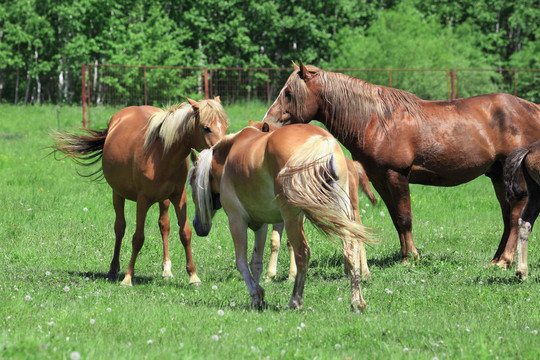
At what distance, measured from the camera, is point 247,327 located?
5293mm

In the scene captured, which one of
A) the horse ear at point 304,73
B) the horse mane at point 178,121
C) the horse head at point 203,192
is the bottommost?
the horse head at point 203,192

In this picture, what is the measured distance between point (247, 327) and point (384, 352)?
116cm

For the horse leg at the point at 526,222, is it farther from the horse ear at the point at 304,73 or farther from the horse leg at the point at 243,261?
the horse leg at the point at 243,261

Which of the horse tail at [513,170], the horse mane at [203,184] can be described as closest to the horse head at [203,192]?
the horse mane at [203,184]

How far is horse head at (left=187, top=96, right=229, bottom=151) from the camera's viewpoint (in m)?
7.59

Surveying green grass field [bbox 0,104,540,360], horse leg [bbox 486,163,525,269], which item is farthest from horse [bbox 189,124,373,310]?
horse leg [bbox 486,163,525,269]

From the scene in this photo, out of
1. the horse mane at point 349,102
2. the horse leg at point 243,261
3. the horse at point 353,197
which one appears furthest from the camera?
the horse mane at point 349,102

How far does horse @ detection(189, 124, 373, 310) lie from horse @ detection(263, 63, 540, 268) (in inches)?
76.6

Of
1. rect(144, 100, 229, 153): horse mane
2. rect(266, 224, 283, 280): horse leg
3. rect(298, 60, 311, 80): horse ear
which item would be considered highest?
rect(298, 60, 311, 80): horse ear

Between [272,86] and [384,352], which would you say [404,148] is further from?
[272,86]

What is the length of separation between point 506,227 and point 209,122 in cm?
435

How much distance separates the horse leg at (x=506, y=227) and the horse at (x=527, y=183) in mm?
960

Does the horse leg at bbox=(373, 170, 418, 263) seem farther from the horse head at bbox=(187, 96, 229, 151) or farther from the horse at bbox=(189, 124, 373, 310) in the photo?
the horse at bbox=(189, 124, 373, 310)

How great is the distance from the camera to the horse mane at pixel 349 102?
848cm
